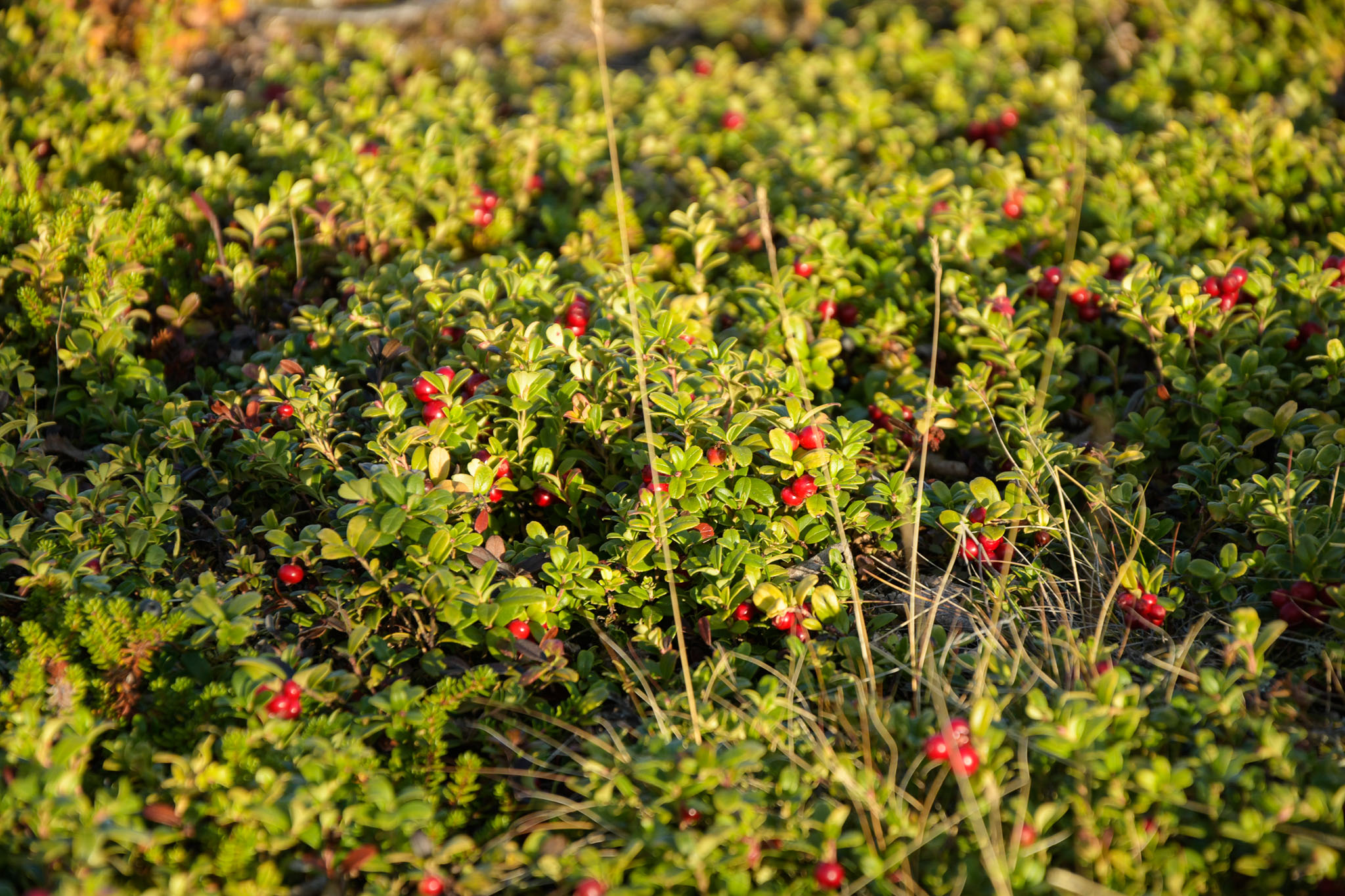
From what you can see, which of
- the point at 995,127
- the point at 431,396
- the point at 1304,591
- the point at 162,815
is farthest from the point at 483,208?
the point at 1304,591

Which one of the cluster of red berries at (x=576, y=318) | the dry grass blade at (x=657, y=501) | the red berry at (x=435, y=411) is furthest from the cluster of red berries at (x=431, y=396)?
the dry grass blade at (x=657, y=501)

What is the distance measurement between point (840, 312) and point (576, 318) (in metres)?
1.03

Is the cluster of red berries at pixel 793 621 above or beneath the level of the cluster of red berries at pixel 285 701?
beneath

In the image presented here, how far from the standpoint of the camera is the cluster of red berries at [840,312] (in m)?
3.37

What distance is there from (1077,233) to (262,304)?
123 inches

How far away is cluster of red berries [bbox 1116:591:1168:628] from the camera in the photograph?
2393mm

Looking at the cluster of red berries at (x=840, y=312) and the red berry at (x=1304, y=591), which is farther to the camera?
the cluster of red berries at (x=840, y=312)

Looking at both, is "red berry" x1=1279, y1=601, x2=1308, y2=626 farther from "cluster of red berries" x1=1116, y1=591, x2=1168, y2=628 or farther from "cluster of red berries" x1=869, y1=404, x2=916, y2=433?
"cluster of red berries" x1=869, y1=404, x2=916, y2=433

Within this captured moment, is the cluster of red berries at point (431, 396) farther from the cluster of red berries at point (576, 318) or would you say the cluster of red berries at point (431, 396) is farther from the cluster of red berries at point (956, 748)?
the cluster of red berries at point (956, 748)

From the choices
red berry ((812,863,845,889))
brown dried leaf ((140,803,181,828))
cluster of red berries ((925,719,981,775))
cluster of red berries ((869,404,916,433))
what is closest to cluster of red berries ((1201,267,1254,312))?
cluster of red berries ((869,404,916,433))

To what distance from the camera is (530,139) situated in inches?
161

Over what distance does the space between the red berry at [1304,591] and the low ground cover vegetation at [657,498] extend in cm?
1

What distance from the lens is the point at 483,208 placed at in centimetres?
377

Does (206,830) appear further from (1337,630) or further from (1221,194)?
(1221,194)
